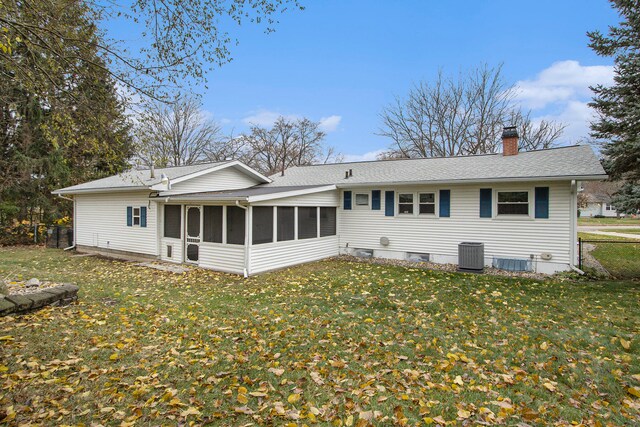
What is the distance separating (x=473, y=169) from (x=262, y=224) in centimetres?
734

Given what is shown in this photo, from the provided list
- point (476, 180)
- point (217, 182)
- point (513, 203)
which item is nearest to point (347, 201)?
point (476, 180)

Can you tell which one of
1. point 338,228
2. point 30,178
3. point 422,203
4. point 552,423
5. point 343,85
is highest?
point 343,85

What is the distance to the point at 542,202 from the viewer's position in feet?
33.1

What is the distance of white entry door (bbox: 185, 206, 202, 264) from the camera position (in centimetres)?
1110

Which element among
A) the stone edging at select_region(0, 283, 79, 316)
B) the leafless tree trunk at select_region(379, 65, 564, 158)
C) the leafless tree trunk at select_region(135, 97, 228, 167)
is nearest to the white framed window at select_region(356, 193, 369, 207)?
the stone edging at select_region(0, 283, 79, 316)

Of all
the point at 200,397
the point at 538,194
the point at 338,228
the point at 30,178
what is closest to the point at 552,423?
the point at 200,397

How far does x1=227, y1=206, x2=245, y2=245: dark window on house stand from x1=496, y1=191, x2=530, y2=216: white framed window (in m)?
7.89

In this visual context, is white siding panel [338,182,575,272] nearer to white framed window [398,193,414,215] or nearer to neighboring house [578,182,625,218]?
white framed window [398,193,414,215]

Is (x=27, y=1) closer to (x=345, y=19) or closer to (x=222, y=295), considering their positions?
(x=222, y=295)

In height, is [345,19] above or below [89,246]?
above

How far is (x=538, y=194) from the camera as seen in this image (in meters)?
10.2

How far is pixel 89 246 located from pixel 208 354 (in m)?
13.7

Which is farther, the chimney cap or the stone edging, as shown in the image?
the chimney cap

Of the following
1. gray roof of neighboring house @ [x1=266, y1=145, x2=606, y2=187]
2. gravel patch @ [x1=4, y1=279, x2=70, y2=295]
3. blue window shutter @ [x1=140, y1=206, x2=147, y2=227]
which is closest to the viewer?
gravel patch @ [x1=4, y1=279, x2=70, y2=295]
